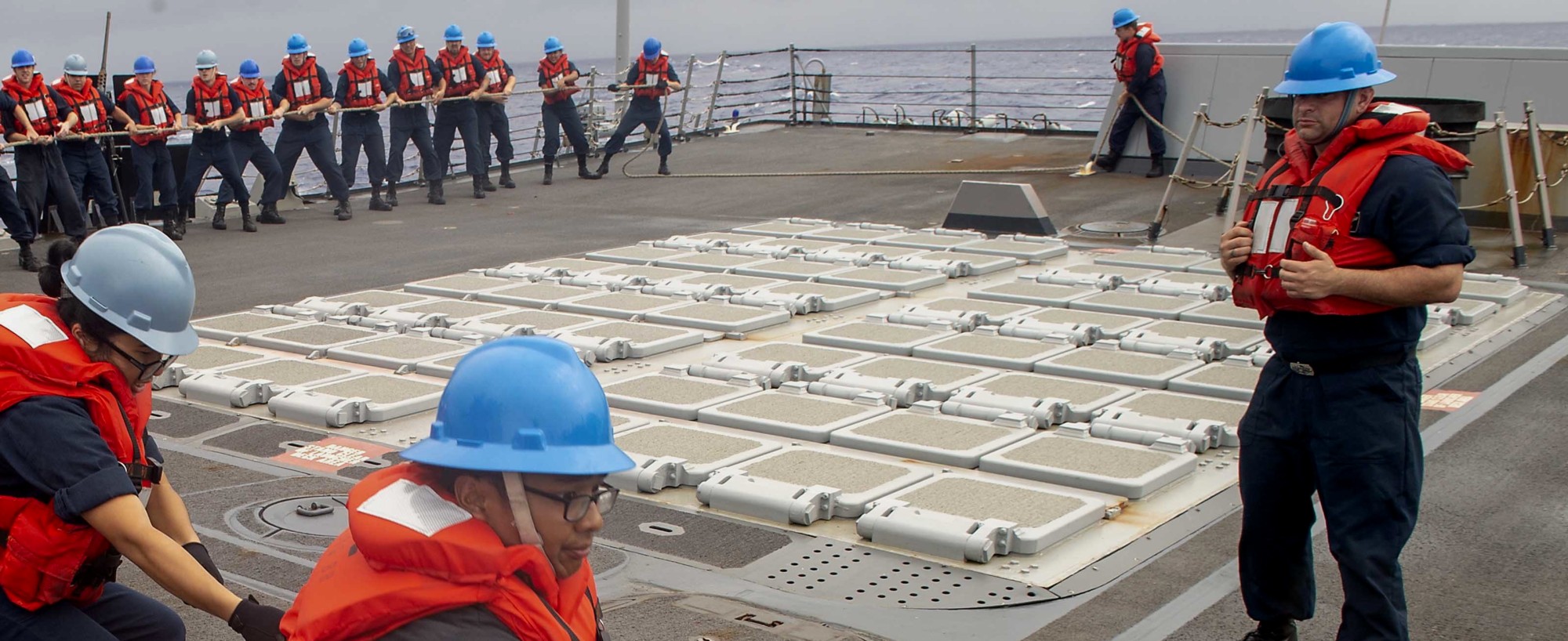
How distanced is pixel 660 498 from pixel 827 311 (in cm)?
435

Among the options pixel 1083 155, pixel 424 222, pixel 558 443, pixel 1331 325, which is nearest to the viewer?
pixel 558 443

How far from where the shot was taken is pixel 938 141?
71.6 feet

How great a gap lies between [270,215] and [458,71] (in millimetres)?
3238

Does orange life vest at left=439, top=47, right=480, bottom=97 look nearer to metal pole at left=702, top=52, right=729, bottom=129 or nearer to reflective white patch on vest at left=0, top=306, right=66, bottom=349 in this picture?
metal pole at left=702, top=52, right=729, bottom=129

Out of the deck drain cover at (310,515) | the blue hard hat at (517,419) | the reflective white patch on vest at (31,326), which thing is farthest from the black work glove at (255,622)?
the deck drain cover at (310,515)

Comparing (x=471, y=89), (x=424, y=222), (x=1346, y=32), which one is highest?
(x=1346, y=32)

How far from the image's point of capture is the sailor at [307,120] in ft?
53.2

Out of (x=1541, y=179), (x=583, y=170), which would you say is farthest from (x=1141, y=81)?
(x=583, y=170)

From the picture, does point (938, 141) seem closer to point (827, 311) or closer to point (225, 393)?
point (827, 311)

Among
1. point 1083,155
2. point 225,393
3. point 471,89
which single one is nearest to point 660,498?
point 225,393

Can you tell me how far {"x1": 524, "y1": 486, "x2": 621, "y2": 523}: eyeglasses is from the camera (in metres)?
2.21

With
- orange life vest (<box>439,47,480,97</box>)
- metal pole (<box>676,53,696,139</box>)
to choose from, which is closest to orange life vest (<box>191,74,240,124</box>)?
orange life vest (<box>439,47,480,97</box>)

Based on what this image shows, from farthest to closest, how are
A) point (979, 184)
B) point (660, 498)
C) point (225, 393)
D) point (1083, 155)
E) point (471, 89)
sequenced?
point (1083, 155)
point (471, 89)
point (979, 184)
point (225, 393)
point (660, 498)

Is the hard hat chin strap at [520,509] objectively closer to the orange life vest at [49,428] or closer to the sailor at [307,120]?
the orange life vest at [49,428]
